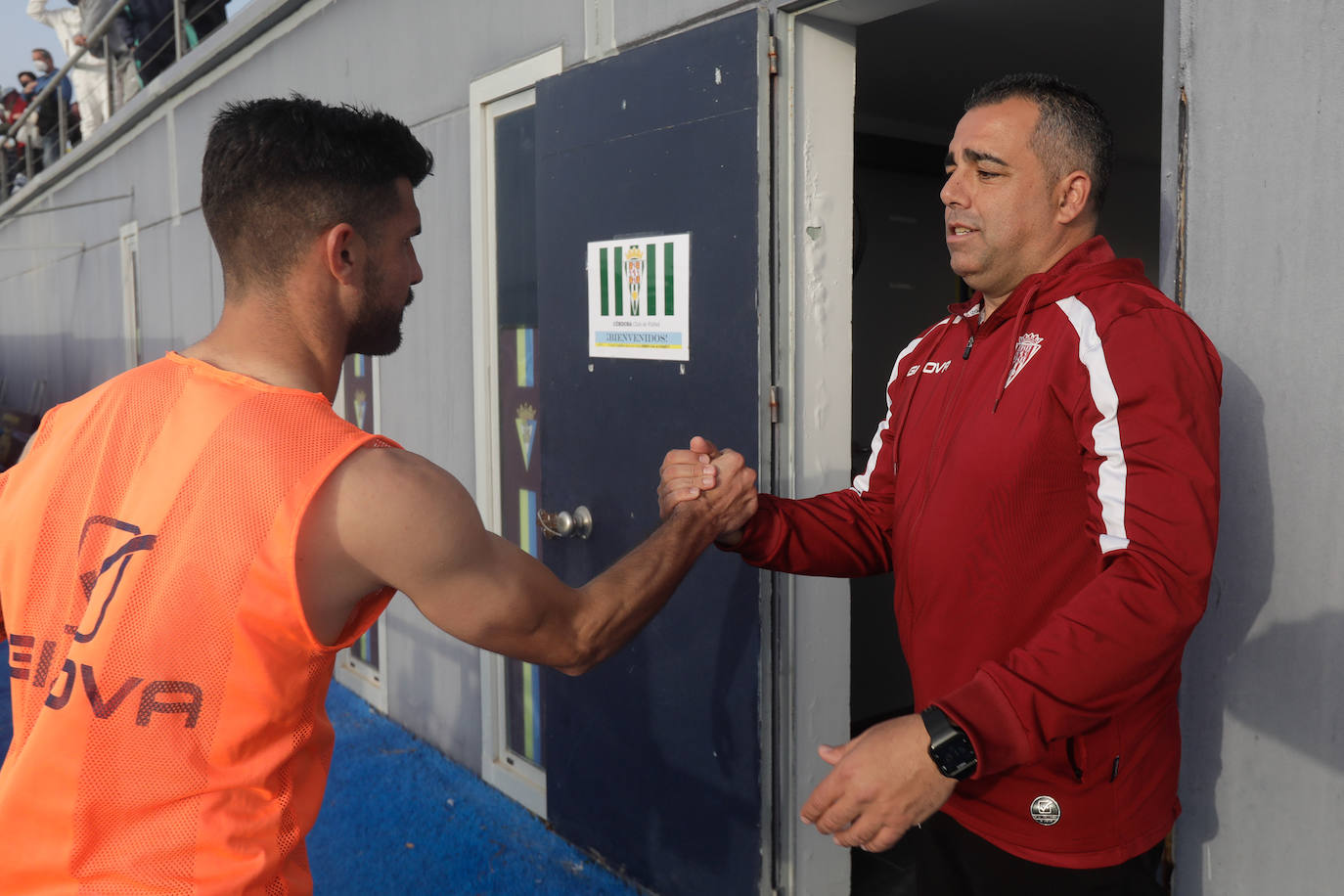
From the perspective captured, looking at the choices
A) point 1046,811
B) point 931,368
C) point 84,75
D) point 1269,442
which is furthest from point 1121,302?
point 84,75

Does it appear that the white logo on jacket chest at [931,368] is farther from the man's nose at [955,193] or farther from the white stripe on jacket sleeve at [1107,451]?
the white stripe on jacket sleeve at [1107,451]

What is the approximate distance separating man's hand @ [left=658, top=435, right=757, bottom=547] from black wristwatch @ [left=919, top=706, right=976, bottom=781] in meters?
0.79

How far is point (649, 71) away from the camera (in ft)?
9.29

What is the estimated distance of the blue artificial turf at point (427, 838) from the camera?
10.8 ft

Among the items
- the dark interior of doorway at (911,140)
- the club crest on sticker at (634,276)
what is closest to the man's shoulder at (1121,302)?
the club crest on sticker at (634,276)

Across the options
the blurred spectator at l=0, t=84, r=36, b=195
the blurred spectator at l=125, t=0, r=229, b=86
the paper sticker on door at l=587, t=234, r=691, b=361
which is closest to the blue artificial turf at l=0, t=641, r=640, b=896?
the paper sticker on door at l=587, t=234, r=691, b=361

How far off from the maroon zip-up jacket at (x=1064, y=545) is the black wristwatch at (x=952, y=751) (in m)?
0.01

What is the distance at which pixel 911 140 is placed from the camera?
4.95m

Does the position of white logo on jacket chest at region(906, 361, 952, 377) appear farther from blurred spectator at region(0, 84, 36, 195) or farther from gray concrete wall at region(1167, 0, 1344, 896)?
blurred spectator at region(0, 84, 36, 195)

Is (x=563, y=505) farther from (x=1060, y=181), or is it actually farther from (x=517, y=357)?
→ (x=1060, y=181)

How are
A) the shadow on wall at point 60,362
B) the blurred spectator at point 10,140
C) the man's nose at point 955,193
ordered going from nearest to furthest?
the man's nose at point 955,193
the shadow on wall at point 60,362
the blurred spectator at point 10,140

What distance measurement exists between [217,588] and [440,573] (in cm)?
29

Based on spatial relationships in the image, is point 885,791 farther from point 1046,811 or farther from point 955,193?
point 955,193

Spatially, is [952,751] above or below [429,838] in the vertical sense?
above
